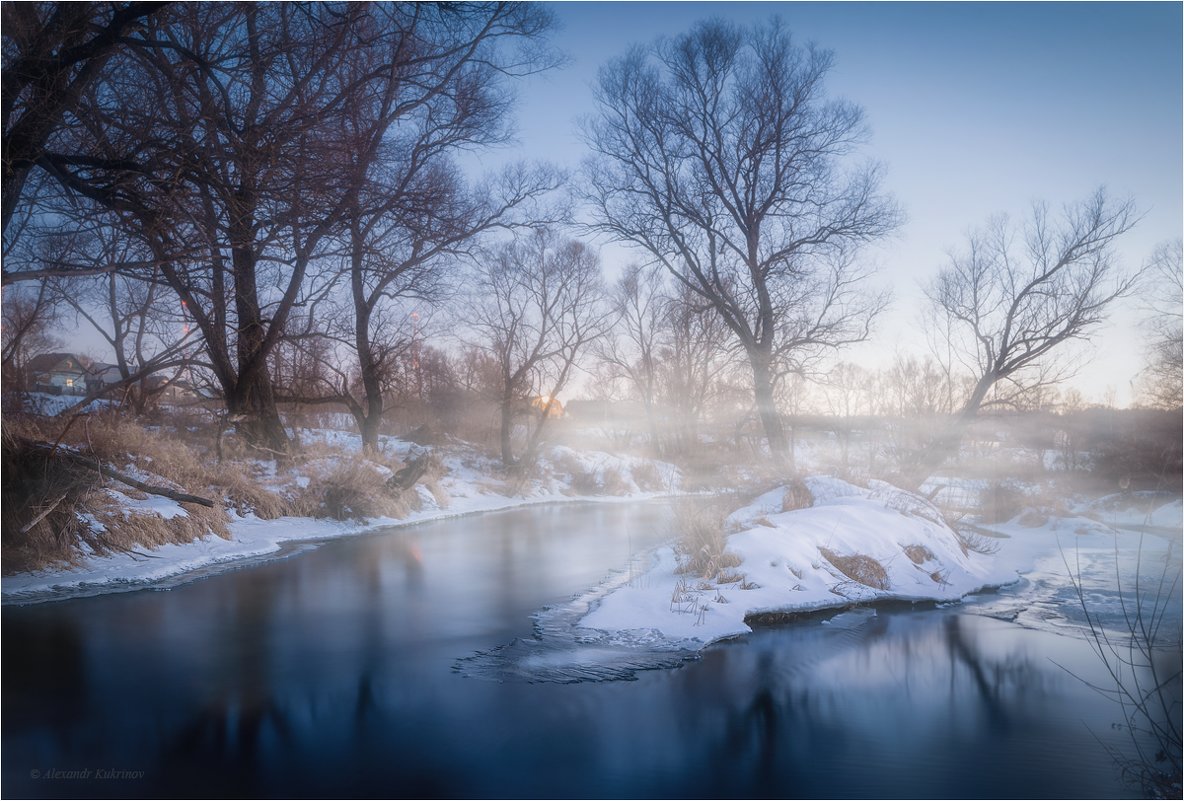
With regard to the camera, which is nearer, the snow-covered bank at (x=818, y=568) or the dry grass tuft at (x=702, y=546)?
the snow-covered bank at (x=818, y=568)

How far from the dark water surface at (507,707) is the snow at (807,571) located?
385 millimetres

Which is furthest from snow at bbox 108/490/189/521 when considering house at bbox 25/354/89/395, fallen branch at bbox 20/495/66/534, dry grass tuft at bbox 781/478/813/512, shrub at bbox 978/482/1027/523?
shrub at bbox 978/482/1027/523

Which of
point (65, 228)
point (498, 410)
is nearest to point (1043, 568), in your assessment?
point (65, 228)

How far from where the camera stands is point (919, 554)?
1061 centimetres

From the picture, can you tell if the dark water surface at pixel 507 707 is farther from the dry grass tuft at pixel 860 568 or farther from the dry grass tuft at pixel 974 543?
the dry grass tuft at pixel 974 543

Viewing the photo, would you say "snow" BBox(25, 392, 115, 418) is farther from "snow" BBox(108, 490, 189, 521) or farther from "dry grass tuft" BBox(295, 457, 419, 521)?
"dry grass tuft" BBox(295, 457, 419, 521)

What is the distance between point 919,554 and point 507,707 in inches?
279

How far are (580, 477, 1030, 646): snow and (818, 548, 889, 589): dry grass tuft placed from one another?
6 cm

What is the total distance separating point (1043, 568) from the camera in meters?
12.0

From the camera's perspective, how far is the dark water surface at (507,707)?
470cm

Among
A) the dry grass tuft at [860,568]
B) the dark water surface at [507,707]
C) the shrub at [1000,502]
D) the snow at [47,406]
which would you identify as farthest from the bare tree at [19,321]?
the shrub at [1000,502]

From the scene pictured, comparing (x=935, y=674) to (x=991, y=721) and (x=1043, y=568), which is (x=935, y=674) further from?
(x=1043, y=568)

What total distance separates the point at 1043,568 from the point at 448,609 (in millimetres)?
9280

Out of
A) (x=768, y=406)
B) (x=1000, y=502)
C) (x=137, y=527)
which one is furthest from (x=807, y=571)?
(x=1000, y=502)
